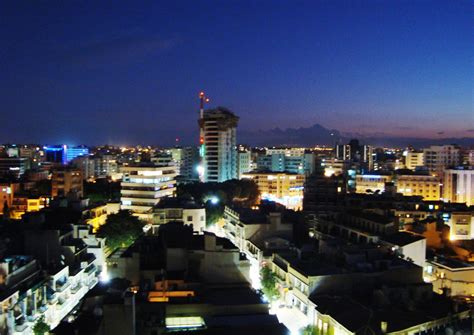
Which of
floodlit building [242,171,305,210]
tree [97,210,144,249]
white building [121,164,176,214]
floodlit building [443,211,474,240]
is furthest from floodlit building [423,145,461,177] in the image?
tree [97,210,144,249]

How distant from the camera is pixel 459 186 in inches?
1761

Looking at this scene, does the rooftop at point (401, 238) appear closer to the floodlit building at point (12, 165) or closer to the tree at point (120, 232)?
the tree at point (120, 232)

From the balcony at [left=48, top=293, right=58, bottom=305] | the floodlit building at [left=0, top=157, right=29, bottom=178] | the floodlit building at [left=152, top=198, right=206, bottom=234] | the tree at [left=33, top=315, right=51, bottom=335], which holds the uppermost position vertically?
the floodlit building at [left=0, top=157, right=29, bottom=178]

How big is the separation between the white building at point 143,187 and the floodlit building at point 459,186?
89.1 feet

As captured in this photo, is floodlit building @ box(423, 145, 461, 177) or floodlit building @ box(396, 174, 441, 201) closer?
floodlit building @ box(396, 174, 441, 201)

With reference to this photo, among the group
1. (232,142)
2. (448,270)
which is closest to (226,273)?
(448,270)

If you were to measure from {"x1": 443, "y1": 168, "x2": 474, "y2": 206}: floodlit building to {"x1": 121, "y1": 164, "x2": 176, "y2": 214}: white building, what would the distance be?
89.1ft

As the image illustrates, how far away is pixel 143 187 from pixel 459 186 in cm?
2920

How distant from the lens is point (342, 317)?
43.0ft

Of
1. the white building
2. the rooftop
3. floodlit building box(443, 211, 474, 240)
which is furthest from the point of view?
the white building

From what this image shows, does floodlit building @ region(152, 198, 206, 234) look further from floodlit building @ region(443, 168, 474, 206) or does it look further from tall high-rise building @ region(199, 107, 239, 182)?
floodlit building @ region(443, 168, 474, 206)

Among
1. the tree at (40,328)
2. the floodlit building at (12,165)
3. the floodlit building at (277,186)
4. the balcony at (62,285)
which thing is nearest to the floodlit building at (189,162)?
the floodlit building at (12,165)

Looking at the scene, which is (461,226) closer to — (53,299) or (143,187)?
(143,187)

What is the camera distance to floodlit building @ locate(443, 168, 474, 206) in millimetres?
44031
